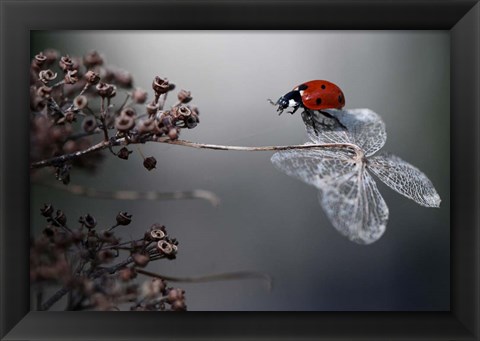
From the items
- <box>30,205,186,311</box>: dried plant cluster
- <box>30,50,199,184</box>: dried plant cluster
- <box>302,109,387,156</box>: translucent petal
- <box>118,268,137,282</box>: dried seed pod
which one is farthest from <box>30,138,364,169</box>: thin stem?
<box>118,268,137,282</box>: dried seed pod

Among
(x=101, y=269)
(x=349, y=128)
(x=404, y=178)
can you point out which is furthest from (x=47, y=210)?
(x=404, y=178)

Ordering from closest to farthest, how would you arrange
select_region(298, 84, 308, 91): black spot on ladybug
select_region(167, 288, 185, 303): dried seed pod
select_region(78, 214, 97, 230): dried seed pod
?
select_region(167, 288, 185, 303): dried seed pod → select_region(78, 214, 97, 230): dried seed pod → select_region(298, 84, 308, 91): black spot on ladybug

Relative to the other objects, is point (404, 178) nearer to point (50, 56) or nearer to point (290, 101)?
point (290, 101)

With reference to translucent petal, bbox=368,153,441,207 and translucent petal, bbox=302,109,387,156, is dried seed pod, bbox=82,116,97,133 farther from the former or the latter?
translucent petal, bbox=368,153,441,207

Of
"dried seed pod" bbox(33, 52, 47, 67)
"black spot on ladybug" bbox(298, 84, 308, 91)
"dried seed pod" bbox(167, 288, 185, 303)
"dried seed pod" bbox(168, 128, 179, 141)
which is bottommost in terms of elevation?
"dried seed pod" bbox(167, 288, 185, 303)

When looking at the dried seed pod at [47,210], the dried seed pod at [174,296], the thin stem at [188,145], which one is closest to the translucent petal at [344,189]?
the thin stem at [188,145]

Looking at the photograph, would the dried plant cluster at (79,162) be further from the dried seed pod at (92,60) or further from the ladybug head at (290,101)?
the ladybug head at (290,101)
